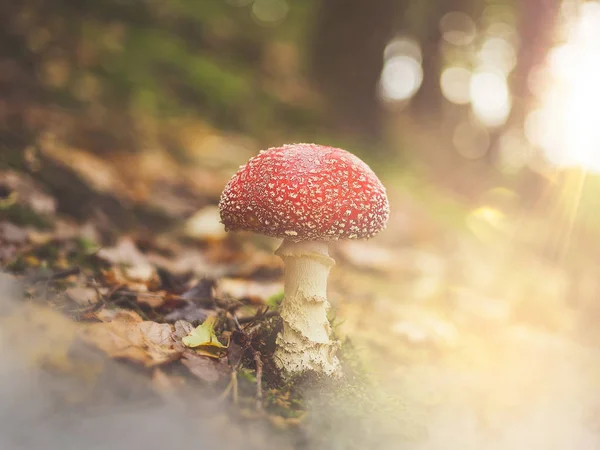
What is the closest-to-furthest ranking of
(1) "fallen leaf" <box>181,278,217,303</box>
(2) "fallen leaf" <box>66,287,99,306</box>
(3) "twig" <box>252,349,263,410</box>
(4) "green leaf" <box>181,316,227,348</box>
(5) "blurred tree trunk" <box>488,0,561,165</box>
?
(3) "twig" <box>252,349,263,410</box> < (4) "green leaf" <box>181,316,227,348</box> < (2) "fallen leaf" <box>66,287,99,306</box> < (1) "fallen leaf" <box>181,278,217,303</box> < (5) "blurred tree trunk" <box>488,0,561,165</box>

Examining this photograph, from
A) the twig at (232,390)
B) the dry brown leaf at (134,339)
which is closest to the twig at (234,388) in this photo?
the twig at (232,390)

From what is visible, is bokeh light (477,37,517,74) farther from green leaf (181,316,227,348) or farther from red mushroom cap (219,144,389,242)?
green leaf (181,316,227,348)

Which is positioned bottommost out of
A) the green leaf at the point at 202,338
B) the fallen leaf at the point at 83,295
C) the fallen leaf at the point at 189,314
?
the fallen leaf at the point at 189,314

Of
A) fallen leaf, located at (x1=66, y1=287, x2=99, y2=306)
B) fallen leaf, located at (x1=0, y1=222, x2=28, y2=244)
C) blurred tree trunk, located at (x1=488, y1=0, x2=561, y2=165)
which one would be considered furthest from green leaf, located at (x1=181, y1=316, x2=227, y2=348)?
blurred tree trunk, located at (x1=488, y1=0, x2=561, y2=165)

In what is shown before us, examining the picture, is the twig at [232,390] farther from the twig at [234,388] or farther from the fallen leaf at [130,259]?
the fallen leaf at [130,259]

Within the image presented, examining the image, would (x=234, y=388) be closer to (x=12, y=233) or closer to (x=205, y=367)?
(x=205, y=367)
